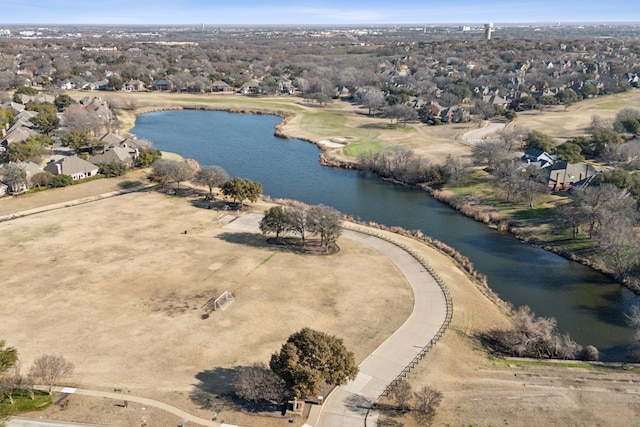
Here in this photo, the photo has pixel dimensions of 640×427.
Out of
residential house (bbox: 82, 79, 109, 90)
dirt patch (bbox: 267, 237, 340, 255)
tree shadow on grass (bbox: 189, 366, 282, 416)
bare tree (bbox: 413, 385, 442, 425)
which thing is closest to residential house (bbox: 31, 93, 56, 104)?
residential house (bbox: 82, 79, 109, 90)

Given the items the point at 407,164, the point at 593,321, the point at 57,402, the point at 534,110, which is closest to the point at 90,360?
the point at 57,402

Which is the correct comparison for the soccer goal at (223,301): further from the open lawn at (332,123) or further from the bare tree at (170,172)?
the open lawn at (332,123)

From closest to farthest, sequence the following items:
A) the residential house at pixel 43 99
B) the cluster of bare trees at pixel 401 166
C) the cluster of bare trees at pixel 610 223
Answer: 1. the cluster of bare trees at pixel 610 223
2. the cluster of bare trees at pixel 401 166
3. the residential house at pixel 43 99

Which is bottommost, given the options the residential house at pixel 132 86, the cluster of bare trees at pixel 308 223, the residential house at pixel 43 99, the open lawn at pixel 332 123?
the cluster of bare trees at pixel 308 223

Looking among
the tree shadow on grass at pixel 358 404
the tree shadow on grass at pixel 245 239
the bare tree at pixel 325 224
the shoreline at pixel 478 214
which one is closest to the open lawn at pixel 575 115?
the shoreline at pixel 478 214

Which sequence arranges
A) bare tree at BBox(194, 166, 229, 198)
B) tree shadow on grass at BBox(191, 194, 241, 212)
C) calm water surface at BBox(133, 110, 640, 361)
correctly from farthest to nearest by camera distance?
1. bare tree at BBox(194, 166, 229, 198)
2. tree shadow on grass at BBox(191, 194, 241, 212)
3. calm water surface at BBox(133, 110, 640, 361)

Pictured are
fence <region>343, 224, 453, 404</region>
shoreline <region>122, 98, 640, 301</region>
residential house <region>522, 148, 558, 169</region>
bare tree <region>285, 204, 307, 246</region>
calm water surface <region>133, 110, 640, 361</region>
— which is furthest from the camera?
residential house <region>522, 148, 558, 169</region>

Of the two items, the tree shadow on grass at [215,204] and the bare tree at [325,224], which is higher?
the bare tree at [325,224]

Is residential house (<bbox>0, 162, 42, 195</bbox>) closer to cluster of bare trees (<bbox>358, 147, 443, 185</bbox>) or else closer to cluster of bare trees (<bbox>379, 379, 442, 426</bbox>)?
cluster of bare trees (<bbox>358, 147, 443, 185</bbox>)

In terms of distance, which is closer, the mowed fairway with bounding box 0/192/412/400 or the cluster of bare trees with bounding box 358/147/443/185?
the mowed fairway with bounding box 0/192/412/400
